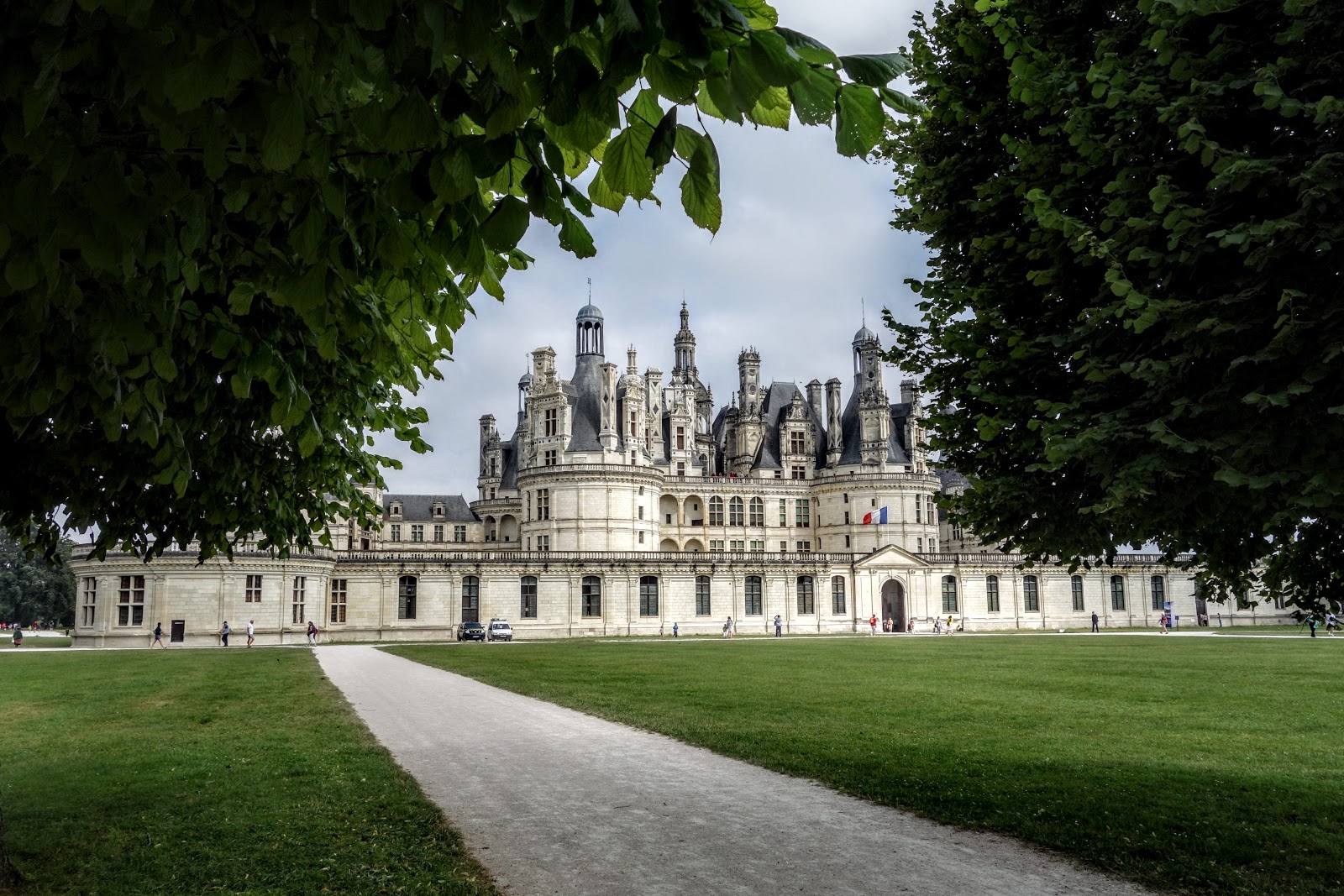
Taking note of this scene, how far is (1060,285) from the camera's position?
8312mm

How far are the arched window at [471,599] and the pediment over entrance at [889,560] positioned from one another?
24.2m

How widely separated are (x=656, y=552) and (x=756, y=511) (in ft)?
54.6

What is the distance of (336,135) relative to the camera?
4387 millimetres

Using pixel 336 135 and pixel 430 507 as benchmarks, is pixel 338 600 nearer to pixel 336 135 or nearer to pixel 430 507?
pixel 430 507

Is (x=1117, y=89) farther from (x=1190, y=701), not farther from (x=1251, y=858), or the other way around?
(x=1190, y=701)

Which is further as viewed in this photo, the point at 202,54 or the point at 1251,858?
the point at 1251,858

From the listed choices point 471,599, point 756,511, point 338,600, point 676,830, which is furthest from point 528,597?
point 676,830

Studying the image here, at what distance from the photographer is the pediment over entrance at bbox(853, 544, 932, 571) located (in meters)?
63.1

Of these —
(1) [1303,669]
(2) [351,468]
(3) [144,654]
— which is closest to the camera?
(2) [351,468]

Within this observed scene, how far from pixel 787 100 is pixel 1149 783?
971 centimetres

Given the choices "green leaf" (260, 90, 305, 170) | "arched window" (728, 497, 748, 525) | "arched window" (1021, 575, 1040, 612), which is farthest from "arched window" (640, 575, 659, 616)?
"green leaf" (260, 90, 305, 170)

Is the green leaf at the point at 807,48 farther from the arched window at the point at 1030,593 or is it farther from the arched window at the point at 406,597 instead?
the arched window at the point at 1030,593

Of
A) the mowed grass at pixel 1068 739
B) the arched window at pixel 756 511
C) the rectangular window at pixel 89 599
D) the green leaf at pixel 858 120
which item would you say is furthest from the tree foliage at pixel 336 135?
the arched window at pixel 756 511

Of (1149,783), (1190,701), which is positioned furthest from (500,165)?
(1190,701)
